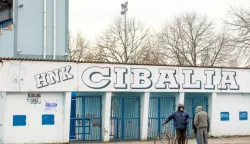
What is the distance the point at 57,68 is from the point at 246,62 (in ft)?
76.6

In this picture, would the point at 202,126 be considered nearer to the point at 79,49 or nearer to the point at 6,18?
the point at 6,18

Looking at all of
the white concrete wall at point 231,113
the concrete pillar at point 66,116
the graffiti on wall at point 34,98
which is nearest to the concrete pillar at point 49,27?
the concrete pillar at point 66,116

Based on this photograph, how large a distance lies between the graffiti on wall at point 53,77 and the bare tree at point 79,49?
31.5 metres

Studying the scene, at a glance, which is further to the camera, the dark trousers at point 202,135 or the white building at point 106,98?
the white building at point 106,98

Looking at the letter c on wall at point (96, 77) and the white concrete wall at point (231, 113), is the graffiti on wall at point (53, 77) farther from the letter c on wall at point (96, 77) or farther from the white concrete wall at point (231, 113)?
the white concrete wall at point (231, 113)

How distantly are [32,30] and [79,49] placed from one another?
24.9 m

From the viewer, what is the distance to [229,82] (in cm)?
2591

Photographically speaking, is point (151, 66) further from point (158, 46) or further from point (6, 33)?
point (158, 46)

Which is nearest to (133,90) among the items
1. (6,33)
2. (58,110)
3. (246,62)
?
(58,110)

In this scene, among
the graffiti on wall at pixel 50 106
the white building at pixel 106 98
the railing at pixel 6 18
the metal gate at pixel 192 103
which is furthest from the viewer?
the railing at pixel 6 18

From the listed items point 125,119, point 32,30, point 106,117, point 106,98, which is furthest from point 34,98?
point 32,30

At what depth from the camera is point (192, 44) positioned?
55.2 m

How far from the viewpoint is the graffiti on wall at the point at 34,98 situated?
70.2 feet

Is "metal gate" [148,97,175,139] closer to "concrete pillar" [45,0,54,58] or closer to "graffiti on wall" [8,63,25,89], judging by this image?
"graffiti on wall" [8,63,25,89]
